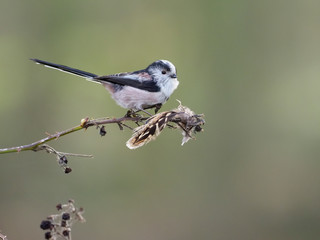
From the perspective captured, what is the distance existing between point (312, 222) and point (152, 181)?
2923 mm

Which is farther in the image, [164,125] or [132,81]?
[132,81]

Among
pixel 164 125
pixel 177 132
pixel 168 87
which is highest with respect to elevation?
pixel 177 132

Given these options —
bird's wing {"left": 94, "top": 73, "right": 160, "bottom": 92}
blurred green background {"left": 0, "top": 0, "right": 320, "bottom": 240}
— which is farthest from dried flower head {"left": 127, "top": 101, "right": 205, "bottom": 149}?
blurred green background {"left": 0, "top": 0, "right": 320, "bottom": 240}

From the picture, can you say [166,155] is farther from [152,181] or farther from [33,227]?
[33,227]

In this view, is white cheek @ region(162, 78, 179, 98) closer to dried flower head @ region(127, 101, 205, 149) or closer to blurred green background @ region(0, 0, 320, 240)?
dried flower head @ region(127, 101, 205, 149)

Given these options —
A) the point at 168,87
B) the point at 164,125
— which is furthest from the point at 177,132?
the point at 164,125

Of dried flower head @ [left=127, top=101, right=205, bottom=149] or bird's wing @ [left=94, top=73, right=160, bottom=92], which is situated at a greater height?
bird's wing @ [left=94, top=73, right=160, bottom=92]

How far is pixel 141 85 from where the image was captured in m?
4.11

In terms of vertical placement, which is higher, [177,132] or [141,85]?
[177,132]

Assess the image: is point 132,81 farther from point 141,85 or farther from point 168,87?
point 168,87

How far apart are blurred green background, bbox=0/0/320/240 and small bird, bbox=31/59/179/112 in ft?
15.3

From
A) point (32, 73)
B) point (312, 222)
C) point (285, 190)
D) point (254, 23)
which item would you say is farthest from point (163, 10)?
point (312, 222)

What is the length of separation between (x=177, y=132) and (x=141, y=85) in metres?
5.81

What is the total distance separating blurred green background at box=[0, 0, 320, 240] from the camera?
30.0ft
